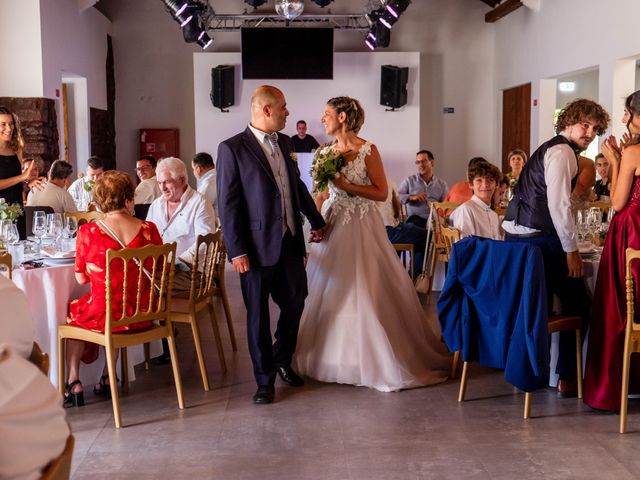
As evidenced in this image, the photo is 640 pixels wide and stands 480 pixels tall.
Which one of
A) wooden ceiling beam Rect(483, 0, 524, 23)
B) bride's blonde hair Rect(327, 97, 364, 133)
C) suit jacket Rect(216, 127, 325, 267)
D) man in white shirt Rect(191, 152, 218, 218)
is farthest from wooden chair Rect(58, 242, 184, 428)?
wooden ceiling beam Rect(483, 0, 524, 23)

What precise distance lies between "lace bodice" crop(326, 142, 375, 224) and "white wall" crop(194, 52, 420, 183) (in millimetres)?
9611

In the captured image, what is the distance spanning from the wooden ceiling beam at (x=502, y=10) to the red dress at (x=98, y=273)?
10319mm

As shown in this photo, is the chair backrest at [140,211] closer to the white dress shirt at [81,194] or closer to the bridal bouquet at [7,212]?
the white dress shirt at [81,194]

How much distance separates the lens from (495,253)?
13.4 feet

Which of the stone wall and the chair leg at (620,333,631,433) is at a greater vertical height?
the stone wall

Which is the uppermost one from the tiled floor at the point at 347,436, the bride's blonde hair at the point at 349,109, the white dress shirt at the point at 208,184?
the bride's blonde hair at the point at 349,109

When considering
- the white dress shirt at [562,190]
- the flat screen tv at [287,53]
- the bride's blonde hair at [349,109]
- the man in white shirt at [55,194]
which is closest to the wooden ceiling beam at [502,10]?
the flat screen tv at [287,53]

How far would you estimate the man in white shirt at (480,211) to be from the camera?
561 centimetres

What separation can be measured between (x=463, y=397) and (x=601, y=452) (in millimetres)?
934

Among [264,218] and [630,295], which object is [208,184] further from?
[630,295]

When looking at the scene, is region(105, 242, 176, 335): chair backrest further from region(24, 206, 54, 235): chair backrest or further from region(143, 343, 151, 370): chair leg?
region(24, 206, 54, 235): chair backrest

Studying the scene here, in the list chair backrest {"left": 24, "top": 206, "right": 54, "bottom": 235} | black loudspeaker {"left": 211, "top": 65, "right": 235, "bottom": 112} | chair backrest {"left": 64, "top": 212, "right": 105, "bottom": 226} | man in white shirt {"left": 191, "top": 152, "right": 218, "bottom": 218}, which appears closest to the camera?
chair backrest {"left": 64, "top": 212, "right": 105, "bottom": 226}

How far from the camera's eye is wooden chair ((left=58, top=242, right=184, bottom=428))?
3.95 m

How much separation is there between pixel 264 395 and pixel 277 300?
0.55 metres
